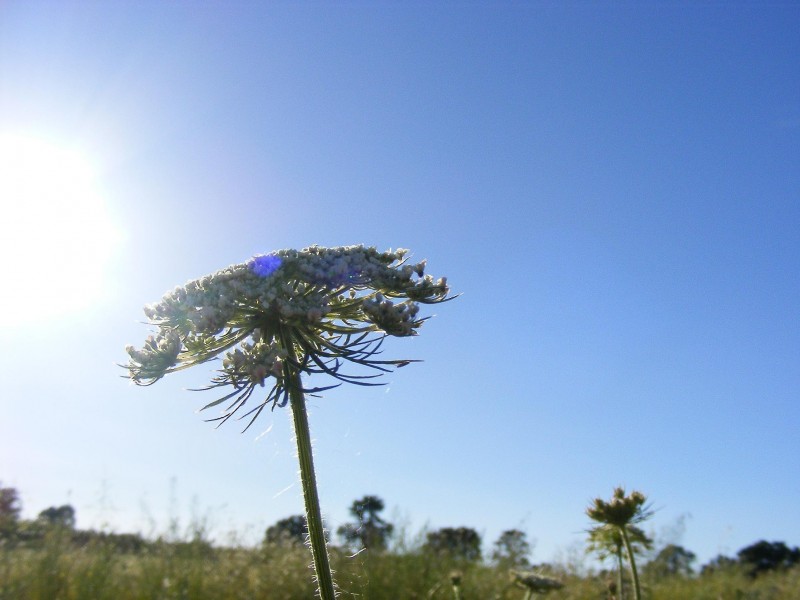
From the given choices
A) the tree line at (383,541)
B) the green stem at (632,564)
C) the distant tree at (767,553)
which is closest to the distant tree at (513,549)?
the tree line at (383,541)

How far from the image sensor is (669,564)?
14.0 m

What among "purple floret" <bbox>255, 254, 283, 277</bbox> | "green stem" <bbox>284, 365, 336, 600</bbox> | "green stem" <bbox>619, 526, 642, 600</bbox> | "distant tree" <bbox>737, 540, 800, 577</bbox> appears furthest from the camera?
A: "distant tree" <bbox>737, 540, 800, 577</bbox>

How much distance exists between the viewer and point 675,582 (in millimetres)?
13773

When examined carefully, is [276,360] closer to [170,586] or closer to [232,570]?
[170,586]

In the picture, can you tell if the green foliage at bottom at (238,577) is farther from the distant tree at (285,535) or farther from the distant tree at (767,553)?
the distant tree at (767,553)

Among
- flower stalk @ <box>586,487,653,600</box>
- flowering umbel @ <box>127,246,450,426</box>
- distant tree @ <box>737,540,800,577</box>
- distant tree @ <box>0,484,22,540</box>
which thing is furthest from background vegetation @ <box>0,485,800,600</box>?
distant tree @ <box>737,540,800,577</box>

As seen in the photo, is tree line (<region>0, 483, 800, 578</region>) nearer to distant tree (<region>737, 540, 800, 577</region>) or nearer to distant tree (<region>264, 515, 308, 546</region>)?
distant tree (<region>264, 515, 308, 546</region>)

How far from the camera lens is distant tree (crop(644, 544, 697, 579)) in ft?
41.8

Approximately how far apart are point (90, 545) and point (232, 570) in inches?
101

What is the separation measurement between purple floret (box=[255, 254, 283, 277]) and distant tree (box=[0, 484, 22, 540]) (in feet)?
33.5

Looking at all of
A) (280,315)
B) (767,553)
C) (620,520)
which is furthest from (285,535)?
(767,553)

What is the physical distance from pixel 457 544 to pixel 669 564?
4.51m

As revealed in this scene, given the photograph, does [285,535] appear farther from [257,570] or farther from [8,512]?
[8,512]

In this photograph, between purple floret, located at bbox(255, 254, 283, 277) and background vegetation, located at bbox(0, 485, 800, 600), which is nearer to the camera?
purple floret, located at bbox(255, 254, 283, 277)
